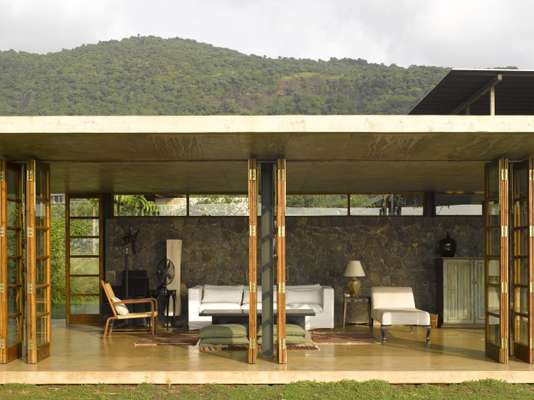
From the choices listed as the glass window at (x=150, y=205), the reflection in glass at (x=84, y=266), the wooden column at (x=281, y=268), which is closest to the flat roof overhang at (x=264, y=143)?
the wooden column at (x=281, y=268)

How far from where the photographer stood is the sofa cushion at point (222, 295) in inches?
505

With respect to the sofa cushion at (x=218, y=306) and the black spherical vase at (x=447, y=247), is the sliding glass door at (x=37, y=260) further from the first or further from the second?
the black spherical vase at (x=447, y=247)

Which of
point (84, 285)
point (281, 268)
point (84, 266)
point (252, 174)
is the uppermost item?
point (252, 174)

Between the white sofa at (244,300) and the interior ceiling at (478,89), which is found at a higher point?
the interior ceiling at (478,89)

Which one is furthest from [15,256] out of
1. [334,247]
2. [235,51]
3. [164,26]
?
[164,26]

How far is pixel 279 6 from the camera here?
57.6 meters

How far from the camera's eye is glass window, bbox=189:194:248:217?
14.4m

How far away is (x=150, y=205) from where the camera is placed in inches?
571

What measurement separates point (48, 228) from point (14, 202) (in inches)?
23.4

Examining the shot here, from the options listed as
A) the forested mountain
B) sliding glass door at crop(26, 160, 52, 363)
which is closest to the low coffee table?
sliding glass door at crop(26, 160, 52, 363)

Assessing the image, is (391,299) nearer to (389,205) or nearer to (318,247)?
(318,247)

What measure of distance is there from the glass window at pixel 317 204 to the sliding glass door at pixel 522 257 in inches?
217

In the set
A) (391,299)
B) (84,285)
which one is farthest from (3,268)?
(391,299)

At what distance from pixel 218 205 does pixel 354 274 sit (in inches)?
116
